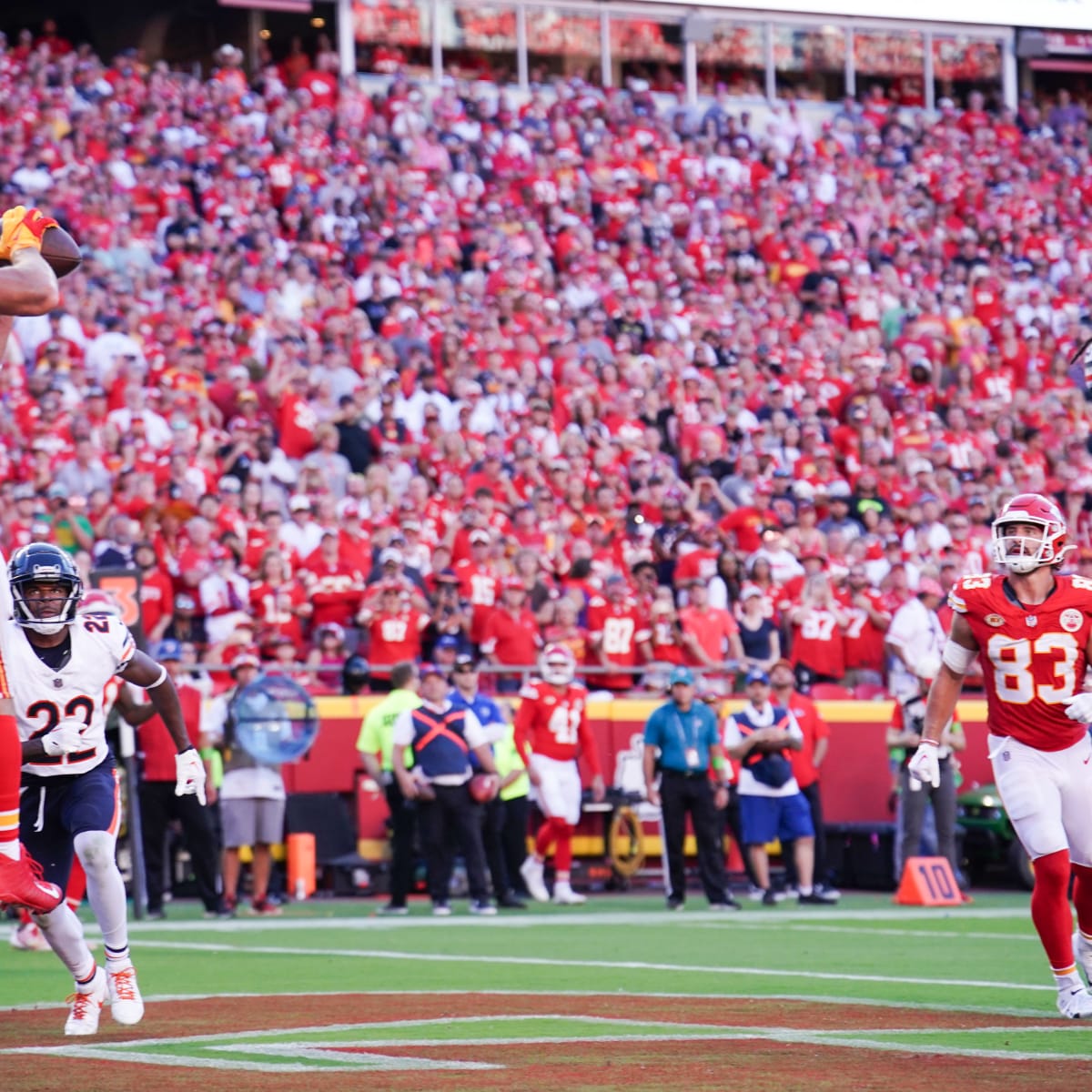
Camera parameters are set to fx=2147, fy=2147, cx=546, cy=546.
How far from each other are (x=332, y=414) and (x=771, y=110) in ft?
47.8

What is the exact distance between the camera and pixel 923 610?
62.8 feet

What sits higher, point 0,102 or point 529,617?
point 0,102

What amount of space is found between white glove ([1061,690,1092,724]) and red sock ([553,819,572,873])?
909cm

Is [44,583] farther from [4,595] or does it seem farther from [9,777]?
[9,777]

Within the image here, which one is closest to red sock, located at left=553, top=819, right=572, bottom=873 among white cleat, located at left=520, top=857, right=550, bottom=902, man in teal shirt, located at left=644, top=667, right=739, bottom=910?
white cleat, located at left=520, top=857, right=550, bottom=902

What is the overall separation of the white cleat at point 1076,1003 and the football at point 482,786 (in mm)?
8421

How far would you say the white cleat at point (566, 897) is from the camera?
17.1 meters

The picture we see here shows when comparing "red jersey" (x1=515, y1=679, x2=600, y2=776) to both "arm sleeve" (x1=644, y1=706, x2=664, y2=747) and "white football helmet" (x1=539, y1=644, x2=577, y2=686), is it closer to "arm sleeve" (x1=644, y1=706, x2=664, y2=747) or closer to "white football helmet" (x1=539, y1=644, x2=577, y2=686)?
"white football helmet" (x1=539, y1=644, x2=577, y2=686)

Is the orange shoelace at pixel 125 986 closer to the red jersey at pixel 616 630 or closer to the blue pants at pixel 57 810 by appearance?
the blue pants at pixel 57 810

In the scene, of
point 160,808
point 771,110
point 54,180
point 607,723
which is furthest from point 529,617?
point 771,110

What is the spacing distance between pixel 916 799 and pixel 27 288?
1320 centimetres

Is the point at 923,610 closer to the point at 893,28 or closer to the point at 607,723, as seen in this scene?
the point at 607,723

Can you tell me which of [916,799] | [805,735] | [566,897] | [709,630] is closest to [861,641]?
[709,630]

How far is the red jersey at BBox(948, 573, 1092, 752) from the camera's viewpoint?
345 inches
